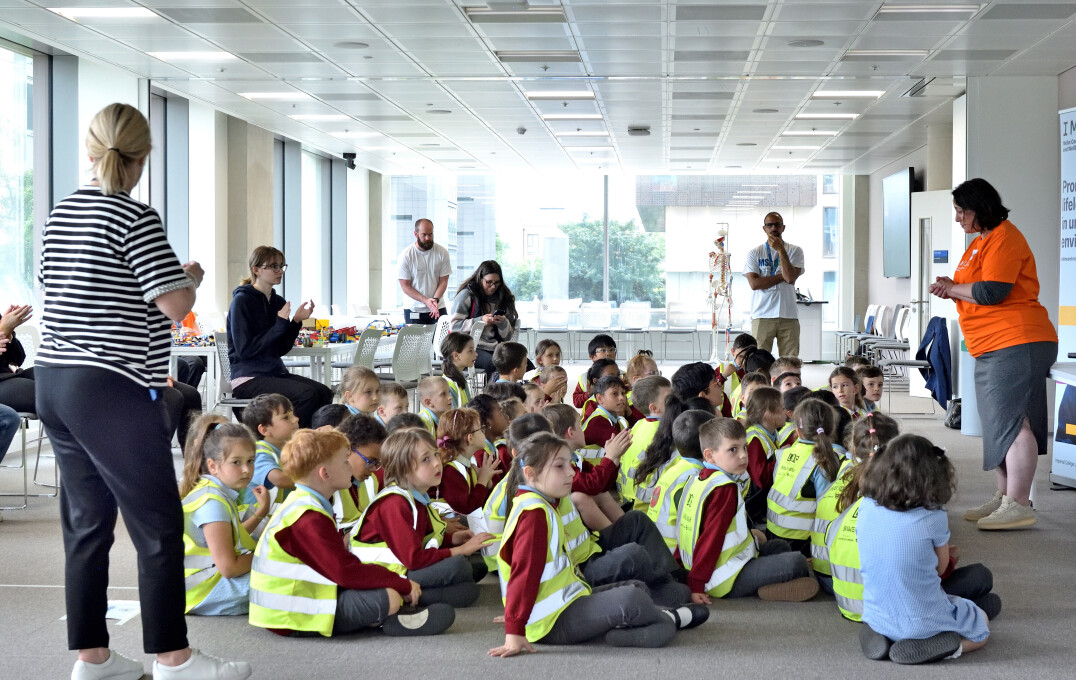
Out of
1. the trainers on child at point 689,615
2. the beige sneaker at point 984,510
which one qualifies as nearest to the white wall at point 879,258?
the beige sneaker at point 984,510

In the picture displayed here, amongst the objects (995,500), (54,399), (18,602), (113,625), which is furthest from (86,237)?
(995,500)

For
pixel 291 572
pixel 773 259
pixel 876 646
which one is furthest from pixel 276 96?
pixel 876 646

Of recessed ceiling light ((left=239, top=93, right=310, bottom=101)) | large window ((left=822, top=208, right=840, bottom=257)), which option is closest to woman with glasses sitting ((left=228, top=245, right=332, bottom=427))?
recessed ceiling light ((left=239, top=93, right=310, bottom=101))

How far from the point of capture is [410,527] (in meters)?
3.44

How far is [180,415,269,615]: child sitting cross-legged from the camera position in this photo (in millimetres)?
3416

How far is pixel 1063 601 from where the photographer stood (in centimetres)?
382

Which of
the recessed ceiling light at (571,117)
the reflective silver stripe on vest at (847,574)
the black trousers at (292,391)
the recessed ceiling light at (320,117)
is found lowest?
the reflective silver stripe on vest at (847,574)

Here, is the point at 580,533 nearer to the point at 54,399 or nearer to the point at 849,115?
the point at 54,399

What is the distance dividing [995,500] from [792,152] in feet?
33.8

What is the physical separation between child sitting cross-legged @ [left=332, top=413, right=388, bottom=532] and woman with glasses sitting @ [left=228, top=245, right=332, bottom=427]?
1833 millimetres

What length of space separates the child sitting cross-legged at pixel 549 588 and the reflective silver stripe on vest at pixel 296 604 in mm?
545

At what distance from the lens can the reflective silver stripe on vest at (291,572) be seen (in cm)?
325

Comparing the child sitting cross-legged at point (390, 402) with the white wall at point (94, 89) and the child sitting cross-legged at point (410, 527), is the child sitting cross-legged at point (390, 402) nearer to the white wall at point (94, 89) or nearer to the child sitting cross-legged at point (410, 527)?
the child sitting cross-legged at point (410, 527)

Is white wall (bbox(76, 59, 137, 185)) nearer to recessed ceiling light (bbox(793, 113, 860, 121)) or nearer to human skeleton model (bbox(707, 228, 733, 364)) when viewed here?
recessed ceiling light (bbox(793, 113, 860, 121))
